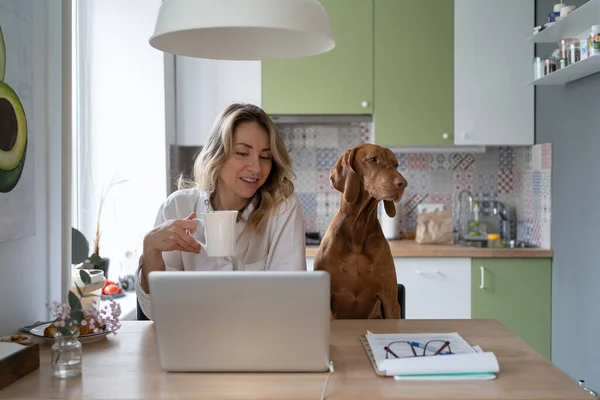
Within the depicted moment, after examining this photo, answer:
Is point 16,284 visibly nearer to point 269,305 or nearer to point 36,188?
point 36,188

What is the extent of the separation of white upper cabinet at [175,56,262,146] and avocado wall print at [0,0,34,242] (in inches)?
74.0

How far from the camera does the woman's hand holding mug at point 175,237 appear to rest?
1.58 metres

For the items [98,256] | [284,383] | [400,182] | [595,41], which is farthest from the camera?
[98,256]

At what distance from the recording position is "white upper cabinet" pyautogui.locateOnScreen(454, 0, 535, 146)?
3.46m

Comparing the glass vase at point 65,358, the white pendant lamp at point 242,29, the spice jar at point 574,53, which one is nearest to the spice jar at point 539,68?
the spice jar at point 574,53

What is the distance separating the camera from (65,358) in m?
1.22

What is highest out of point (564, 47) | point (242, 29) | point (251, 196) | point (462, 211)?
point (564, 47)

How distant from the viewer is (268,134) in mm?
1952

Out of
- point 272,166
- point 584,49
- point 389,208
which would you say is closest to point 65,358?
point 272,166

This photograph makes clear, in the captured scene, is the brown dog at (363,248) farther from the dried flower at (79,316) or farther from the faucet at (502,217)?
the faucet at (502,217)

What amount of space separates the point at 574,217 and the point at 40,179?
2.36 m

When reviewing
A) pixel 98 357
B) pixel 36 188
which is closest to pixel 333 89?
pixel 36 188

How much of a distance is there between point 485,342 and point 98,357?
887mm

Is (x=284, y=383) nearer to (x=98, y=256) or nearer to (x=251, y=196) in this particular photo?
(x=251, y=196)
